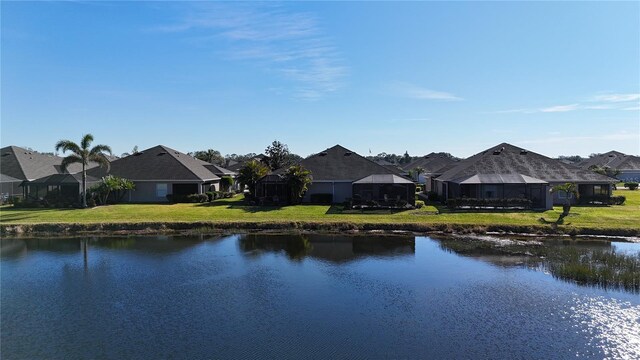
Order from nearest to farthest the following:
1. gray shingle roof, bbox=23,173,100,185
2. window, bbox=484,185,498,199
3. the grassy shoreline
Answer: the grassy shoreline < window, bbox=484,185,498,199 < gray shingle roof, bbox=23,173,100,185

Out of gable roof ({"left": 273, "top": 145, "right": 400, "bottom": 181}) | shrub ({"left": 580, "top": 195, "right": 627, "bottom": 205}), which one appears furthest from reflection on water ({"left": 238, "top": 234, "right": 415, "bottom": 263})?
shrub ({"left": 580, "top": 195, "right": 627, "bottom": 205})

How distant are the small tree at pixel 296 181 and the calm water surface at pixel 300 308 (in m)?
17.2

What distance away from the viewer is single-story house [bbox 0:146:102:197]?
155 ft

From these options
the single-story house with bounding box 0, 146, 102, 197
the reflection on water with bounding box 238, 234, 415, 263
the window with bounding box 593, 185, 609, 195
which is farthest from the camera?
the single-story house with bounding box 0, 146, 102, 197

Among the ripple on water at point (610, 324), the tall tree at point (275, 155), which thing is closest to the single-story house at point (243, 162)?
the tall tree at point (275, 155)

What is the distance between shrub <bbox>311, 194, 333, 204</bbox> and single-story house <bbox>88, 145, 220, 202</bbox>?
498 inches

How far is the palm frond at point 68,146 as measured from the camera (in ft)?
136

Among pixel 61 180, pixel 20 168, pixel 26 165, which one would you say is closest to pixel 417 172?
pixel 61 180

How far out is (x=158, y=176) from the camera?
4841 cm

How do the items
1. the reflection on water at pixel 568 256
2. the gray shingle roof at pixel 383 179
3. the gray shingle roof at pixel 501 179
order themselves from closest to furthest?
the reflection on water at pixel 568 256 → the gray shingle roof at pixel 501 179 → the gray shingle roof at pixel 383 179

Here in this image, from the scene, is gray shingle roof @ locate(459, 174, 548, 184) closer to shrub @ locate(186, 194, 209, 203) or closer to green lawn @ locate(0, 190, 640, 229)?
green lawn @ locate(0, 190, 640, 229)

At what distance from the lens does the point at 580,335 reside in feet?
48.7

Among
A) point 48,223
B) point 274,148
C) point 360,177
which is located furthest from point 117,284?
point 274,148

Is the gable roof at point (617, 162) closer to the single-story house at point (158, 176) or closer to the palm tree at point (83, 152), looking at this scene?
the single-story house at point (158, 176)
